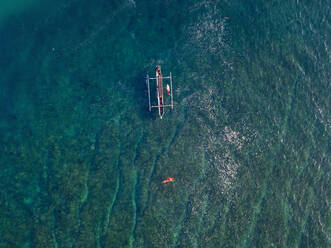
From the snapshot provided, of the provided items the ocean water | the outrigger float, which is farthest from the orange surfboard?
the outrigger float

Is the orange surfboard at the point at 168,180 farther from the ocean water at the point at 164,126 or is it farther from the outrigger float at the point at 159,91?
the outrigger float at the point at 159,91

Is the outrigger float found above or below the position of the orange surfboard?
above

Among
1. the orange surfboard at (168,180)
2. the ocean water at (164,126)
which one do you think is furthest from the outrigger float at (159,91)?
the orange surfboard at (168,180)

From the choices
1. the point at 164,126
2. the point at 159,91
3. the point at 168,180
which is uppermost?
the point at 159,91

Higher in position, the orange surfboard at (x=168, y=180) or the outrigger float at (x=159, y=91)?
the outrigger float at (x=159, y=91)

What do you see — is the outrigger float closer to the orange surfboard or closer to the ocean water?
the ocean water

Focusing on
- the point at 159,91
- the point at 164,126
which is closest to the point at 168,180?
the point at 164,126

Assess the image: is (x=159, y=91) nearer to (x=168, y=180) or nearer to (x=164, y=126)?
(x=164, y=126)

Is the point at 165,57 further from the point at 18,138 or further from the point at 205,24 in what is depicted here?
the point at 18,138
